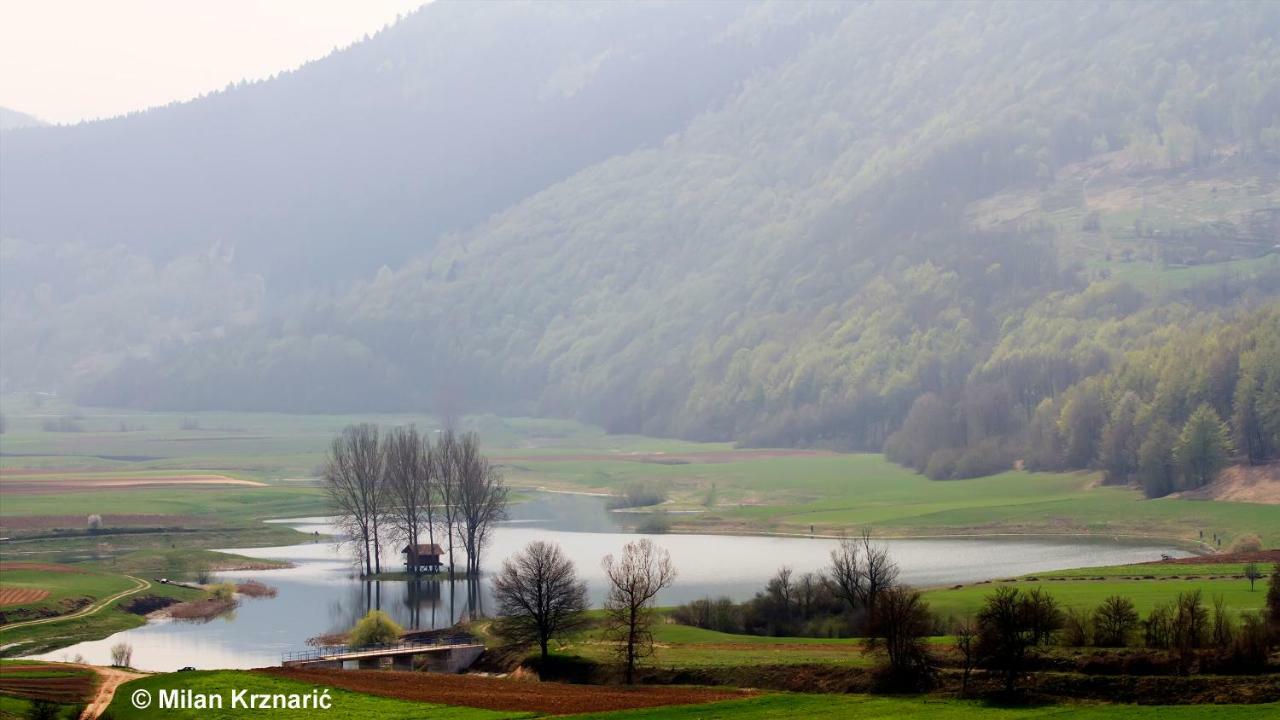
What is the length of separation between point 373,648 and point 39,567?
42.9 meters

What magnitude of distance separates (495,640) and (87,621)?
28.4 m

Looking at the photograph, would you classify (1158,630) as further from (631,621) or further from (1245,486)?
(1245,486)

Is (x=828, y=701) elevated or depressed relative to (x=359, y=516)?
depressed

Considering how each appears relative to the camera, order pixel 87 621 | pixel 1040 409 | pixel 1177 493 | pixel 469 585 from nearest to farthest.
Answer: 1. pixel 87 621
2. pixel 469 585
3. pixel 1177 493
4. pixel 1040 409

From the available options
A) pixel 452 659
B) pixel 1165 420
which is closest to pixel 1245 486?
pixel 1165 420

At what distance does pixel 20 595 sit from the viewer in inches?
4048

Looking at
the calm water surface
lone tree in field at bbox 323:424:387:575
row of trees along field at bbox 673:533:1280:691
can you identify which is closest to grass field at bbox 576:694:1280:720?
row of trees along field at bbox 673:533:1280:691

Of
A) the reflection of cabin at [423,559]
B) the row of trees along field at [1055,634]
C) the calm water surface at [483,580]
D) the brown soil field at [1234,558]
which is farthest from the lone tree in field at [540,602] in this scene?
the brown soil field at [1234,558]

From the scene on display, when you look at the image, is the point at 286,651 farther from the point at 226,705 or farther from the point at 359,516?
the point at 359,516

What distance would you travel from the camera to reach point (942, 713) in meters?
55.7

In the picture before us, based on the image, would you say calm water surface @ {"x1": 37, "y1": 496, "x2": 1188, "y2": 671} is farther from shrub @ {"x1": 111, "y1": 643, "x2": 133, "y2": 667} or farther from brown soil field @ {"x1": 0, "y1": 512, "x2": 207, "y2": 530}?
brown soil field @ {"x1": 0, "y1": 512, "x2": 207, "y2": 530}

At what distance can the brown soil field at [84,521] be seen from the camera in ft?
494

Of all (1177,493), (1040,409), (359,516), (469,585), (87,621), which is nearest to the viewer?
(87,621)

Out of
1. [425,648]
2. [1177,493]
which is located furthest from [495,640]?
[1177,493]
